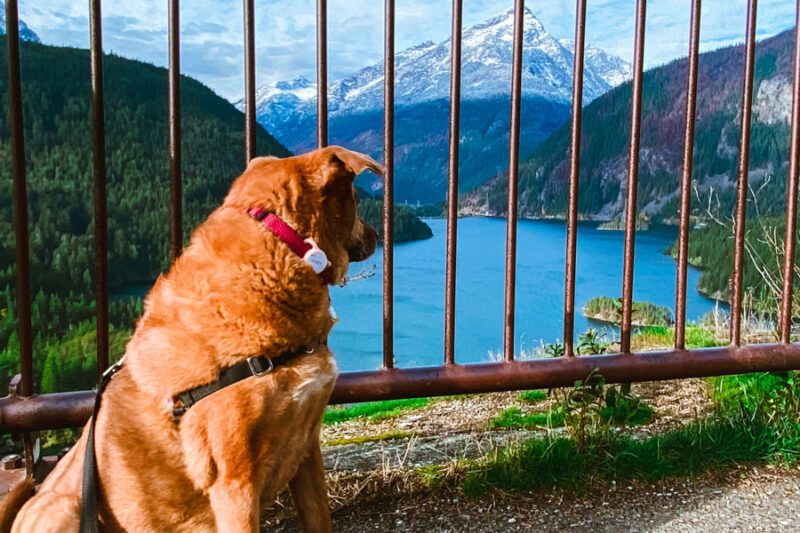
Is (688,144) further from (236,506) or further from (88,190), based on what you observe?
(88,190)

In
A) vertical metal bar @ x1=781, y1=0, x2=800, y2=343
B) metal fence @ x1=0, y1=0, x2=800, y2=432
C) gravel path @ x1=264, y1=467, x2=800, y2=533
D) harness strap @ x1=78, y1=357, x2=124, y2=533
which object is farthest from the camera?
vertical metal bar @ x1=781, y1=0, x2=800, y2=343

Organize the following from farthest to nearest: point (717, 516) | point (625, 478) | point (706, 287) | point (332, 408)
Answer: point (706, 287) < point (332, 408) < point (625, 478) < point (717, 516)

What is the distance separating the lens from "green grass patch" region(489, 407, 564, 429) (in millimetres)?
3742

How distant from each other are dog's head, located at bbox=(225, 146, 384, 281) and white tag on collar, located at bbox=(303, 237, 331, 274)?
2.6 inches

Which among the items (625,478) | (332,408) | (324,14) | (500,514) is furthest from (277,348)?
(332,408)

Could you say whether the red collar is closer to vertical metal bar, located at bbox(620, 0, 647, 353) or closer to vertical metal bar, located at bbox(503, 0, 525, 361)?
vertical metal bar, located at bbox(503, 0, 525, 361)

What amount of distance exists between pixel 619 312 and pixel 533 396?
115 centimetres

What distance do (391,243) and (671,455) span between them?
71.6 inches

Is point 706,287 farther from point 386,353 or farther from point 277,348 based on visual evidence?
point 277,348

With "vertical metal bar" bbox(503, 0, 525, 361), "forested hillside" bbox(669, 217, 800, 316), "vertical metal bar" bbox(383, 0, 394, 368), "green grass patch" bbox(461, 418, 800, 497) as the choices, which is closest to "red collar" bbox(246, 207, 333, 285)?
"vertical metal bar" bbox(383, 0, 394, 368)

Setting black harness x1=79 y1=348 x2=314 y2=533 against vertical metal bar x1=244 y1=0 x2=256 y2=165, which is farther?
vertical metal bar x1=244 y1=0 x2=256 y2=165

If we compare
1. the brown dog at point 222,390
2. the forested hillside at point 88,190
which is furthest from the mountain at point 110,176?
the brown dog at point 222,390

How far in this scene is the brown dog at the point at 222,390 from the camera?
2025 mm

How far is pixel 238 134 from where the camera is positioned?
403 cm
